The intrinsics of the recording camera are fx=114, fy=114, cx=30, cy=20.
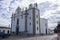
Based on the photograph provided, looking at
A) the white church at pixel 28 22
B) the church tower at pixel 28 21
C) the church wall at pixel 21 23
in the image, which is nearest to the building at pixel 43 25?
the white church at pixel 28 22

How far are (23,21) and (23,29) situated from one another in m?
2.62

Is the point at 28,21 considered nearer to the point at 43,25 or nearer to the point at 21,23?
the point at 21,23

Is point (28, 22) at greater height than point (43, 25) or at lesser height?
greater

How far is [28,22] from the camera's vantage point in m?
36.2

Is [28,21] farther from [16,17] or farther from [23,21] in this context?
[16,17]

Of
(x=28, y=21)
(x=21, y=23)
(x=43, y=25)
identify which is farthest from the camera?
(x=43, y=25)

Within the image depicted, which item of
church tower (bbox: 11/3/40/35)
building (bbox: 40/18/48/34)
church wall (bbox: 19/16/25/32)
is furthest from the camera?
building (bbox: 40/18/48/34)

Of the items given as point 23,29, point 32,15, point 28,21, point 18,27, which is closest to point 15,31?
point 18,27

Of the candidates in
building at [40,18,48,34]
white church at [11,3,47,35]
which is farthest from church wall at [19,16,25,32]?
building at [40,18,48,34]

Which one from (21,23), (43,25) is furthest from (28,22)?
(43,25)

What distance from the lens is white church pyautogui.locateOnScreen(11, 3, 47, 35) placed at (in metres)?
34.4

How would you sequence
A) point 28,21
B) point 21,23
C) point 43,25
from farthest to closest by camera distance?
point 43,25, point 21,23, point 28,21

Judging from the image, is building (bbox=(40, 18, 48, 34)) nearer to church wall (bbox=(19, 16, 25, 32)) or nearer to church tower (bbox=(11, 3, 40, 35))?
church tower (bbox=(11, 3, 40, 35))

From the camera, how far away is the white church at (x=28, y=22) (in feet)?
113
